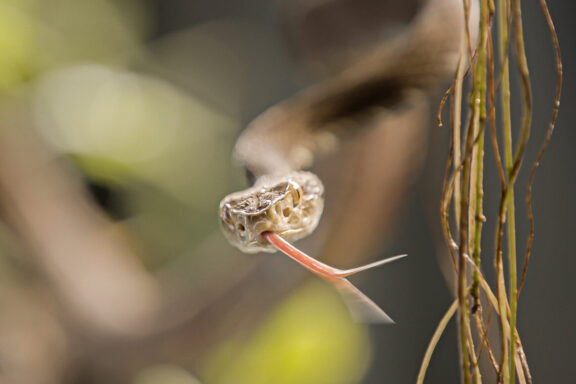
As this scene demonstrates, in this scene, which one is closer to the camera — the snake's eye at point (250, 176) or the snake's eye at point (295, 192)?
the snake's eye at point (295, 192)

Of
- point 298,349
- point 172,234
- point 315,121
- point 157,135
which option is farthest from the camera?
point 172,234

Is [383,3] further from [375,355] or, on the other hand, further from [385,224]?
[375,355]

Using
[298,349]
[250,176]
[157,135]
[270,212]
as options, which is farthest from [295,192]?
[157,135]

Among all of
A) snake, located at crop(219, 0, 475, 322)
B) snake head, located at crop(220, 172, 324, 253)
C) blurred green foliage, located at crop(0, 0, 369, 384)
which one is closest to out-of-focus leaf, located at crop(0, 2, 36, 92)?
blurred green foliage, located at crop(0, 0, 369, 384)

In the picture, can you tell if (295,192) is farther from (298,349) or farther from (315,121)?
(298,349)

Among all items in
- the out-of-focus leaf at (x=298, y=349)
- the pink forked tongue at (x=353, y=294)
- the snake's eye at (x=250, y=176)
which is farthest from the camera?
the out-of-focus leaf at (x=298, y=349)

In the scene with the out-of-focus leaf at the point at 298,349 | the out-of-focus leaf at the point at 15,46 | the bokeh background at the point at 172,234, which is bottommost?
the out-of-focus leaf at the point at 298,349

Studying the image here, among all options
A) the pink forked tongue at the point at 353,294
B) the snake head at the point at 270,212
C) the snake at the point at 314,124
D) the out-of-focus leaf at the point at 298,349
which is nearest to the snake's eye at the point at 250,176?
the snake at the point at 314,124

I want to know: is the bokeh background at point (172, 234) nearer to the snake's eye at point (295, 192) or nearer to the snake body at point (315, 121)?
the snake body at point (315, 121)

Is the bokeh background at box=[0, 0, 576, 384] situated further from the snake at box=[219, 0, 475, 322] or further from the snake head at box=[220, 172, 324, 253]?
the snake head at box=[220, 172, 324, 253]
